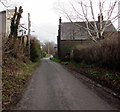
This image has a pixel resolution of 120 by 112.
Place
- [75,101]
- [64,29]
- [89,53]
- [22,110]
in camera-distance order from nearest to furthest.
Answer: [22,110], [75,101], [89,53], [64,29]

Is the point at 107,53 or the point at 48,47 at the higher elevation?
the point at 48,47

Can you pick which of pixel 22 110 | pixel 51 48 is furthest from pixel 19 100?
pixel 51 48

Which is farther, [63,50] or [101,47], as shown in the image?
[63,50]

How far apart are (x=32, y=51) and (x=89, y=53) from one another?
44.7ft

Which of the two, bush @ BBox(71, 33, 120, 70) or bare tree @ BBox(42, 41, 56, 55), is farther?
bare tree @ BBox(42, 41, 56, 55)

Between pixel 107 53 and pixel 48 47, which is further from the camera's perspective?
pixel 48 47

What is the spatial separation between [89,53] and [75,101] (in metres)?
10.7

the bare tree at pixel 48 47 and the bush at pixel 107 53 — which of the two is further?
the bare tree at pixel 48 47

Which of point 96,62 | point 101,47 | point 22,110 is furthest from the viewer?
point 96,62

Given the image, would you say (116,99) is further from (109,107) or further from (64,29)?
(64,29)

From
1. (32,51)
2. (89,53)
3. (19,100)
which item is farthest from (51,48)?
(19,100)

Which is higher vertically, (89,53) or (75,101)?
(89,53)

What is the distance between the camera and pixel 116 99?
17.6ft

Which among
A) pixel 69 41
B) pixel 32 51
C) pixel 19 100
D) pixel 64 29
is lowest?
pixel 19 100
